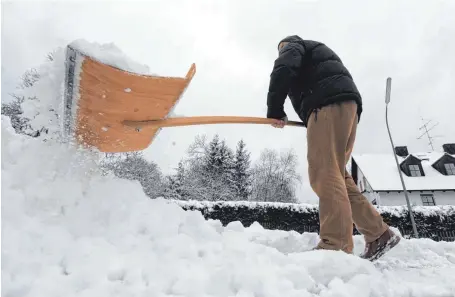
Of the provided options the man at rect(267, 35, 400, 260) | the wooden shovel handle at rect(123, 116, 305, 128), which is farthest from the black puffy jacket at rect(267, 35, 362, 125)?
the wooden shovel handle at rect(123, 116, 305, 128)

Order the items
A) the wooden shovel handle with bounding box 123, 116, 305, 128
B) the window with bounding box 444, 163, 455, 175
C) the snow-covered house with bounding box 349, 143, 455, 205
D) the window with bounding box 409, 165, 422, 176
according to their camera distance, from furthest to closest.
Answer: the window with bounding box 409, 165, 422, 176
the window with bounding box 444, 163, 455, 175
the snow-covered house with bounding box 349, 143, 455, 205
the wooden shovel handle with bounding box 123, 116, 305, 128

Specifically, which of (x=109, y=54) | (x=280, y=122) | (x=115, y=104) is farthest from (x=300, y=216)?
(x=109, y=54)

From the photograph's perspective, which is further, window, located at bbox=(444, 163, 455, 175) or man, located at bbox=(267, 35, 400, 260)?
window, located at bbox=(444, 163, 455, 175)

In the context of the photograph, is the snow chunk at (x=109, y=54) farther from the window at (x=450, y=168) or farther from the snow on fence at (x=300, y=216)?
the window at (x=450, y=168)

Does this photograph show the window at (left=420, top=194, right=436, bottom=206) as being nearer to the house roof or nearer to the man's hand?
the house roof

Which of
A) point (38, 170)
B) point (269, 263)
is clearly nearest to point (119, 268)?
point (269, 263)

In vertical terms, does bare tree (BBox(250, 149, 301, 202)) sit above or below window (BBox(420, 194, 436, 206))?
above

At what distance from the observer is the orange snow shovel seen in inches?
73.2

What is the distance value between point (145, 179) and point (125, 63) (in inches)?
929

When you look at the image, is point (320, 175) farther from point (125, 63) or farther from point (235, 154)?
point (235, 154)

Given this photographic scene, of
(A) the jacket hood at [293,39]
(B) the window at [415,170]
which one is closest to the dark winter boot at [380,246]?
(A) the jacket hood at [293,39]

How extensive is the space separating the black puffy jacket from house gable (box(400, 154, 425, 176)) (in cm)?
2358

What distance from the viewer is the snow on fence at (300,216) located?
11.0 m

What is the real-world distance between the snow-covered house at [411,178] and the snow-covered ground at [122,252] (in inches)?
812
